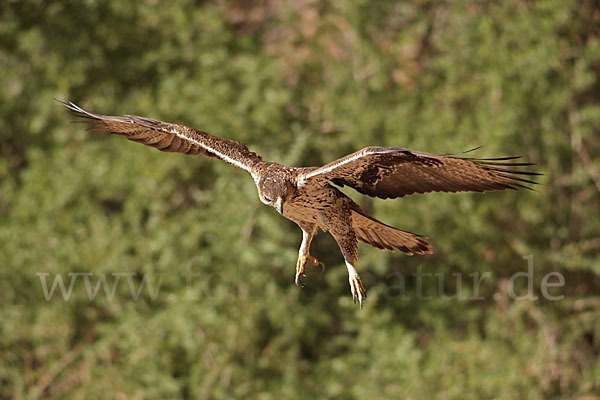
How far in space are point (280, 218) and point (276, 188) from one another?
19.3 ft

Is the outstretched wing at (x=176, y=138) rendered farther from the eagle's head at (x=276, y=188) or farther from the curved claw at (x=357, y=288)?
the curved claw at (x=357, y=288)

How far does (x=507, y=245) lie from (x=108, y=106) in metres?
4.99

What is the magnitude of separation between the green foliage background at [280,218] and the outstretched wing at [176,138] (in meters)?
4.60

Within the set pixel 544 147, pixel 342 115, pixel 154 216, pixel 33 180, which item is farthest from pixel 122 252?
pixel 544 147

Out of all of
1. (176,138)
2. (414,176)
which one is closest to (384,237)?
(414,176)

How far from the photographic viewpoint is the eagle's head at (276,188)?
3.76 meters

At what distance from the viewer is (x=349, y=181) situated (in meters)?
3.94

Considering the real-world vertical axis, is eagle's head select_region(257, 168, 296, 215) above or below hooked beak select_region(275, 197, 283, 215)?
above

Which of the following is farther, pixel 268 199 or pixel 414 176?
pixel 414 176

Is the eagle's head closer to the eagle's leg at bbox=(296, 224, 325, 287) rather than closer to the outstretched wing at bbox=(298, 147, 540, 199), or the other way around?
the outstretched wing at bbox=(298, 147, 540, 199)

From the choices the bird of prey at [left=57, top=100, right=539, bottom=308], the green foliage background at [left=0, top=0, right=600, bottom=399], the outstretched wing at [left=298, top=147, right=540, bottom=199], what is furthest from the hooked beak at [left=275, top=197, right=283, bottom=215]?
the green foliage background at [left=0, top=0, right=600, bottom=399]

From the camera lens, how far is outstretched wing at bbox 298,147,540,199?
3.77 m

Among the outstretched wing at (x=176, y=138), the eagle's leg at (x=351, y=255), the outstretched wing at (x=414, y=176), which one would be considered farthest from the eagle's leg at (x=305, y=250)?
the outstretched wing at (x=176, y=138)

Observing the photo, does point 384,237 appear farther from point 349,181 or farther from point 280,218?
point 280,218
